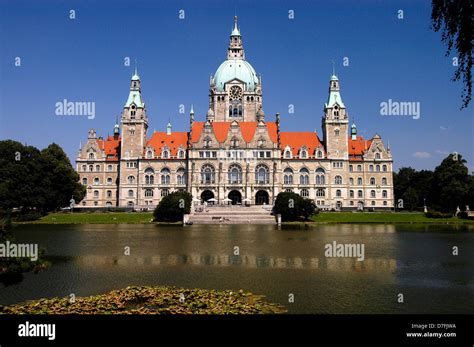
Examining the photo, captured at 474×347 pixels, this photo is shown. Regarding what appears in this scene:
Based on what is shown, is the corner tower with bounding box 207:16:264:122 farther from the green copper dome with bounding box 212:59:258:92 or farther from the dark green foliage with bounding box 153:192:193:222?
the dark green foliage with bounding box 153:192:193:222

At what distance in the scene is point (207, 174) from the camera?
89.4 m

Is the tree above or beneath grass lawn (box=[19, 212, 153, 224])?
above

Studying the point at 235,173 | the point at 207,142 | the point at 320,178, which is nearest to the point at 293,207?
the point at 235,173

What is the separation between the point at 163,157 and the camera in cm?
9250

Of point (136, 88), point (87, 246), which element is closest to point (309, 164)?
point (136, 88)

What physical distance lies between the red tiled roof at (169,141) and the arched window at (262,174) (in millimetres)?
15304

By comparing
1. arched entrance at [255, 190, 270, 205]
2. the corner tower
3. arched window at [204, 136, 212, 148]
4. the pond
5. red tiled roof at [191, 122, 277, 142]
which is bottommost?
the pond

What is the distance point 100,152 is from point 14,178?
1095 inches

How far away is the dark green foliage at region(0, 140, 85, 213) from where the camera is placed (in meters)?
69.3

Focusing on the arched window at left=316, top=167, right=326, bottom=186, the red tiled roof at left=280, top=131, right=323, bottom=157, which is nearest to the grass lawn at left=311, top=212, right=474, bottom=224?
the arched window at left=316, top=167, right=326, bottom=186

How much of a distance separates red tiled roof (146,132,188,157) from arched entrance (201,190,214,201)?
9.78 m

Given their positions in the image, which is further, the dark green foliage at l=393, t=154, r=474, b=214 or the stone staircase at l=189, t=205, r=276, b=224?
the dark green foliage at l=393, t=154, r=474, b=214

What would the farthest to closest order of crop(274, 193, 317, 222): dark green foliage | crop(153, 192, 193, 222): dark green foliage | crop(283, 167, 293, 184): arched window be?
1. crop(283, 167, 293, 184): arched window
2. crop(153, 192, 193, 222): dark green foliage
3. crop(274, 193, 317, 222): dark green foliage
